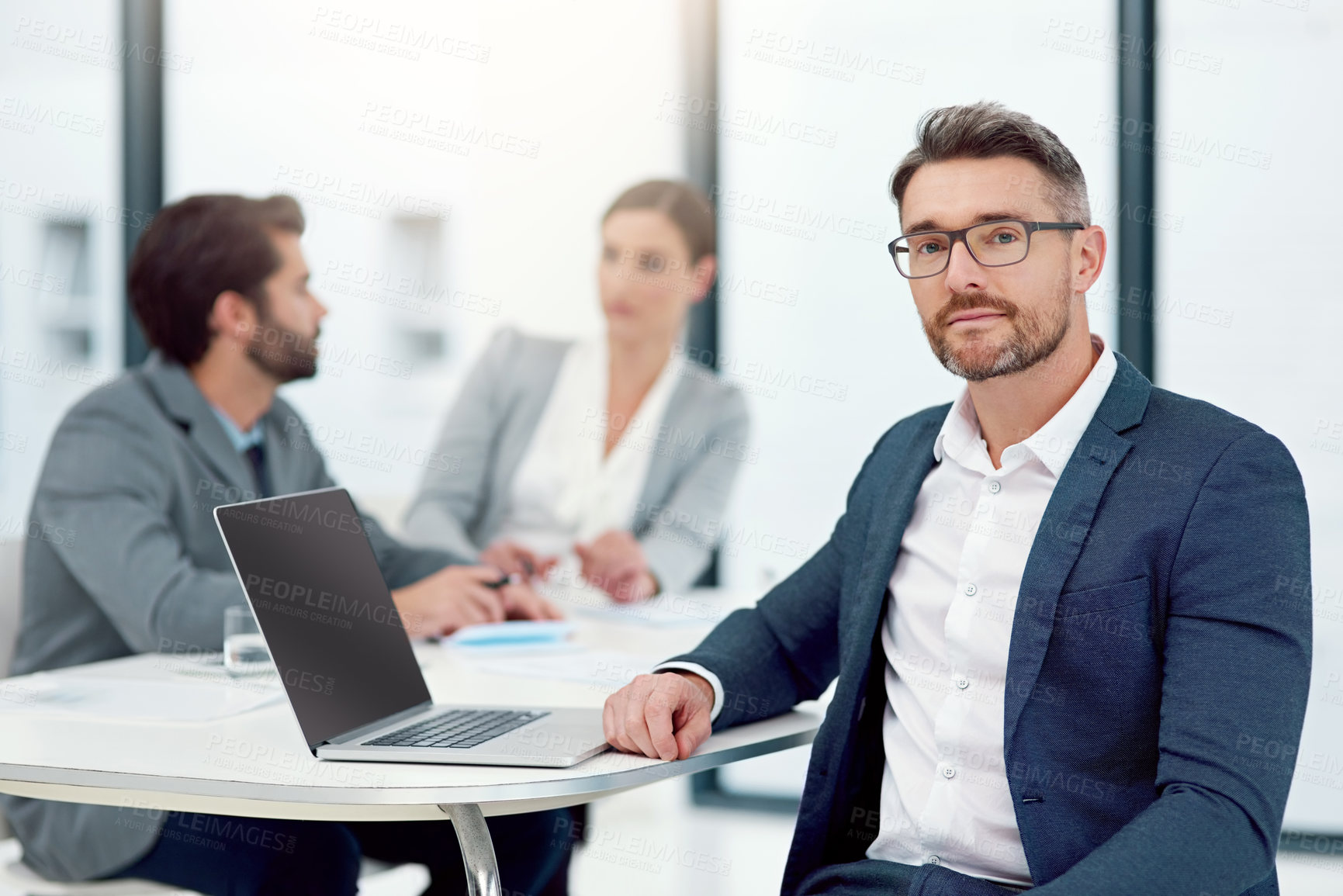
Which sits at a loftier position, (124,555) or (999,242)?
(999,242)

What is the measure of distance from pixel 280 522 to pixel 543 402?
2.00 meters

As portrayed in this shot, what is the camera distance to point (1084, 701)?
1.31m

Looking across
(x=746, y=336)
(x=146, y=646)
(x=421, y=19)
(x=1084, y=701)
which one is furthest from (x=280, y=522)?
(x=421, y=19)

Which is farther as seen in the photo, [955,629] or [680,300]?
[680,300]

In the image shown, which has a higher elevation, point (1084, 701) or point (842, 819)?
point (1084, 701)

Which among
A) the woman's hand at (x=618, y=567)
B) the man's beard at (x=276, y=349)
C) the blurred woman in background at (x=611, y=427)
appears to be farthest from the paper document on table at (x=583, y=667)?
the blurred woman in background at (x=611, y=427)

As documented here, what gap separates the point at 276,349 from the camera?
102 inches

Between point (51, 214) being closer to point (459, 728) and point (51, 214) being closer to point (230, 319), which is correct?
point (230, 319)

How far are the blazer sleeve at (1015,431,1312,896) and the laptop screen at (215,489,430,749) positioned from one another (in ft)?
2.70

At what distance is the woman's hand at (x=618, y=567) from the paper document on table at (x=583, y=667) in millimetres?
577

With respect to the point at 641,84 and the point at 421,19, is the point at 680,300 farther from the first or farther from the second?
the point at 421,19

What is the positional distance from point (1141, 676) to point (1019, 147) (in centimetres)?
64

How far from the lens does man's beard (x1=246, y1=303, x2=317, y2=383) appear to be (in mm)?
2572

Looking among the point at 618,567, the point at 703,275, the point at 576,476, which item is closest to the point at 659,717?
the point at 618,567
